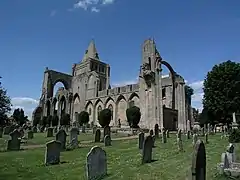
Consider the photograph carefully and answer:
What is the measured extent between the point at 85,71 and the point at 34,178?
72649 millimetres

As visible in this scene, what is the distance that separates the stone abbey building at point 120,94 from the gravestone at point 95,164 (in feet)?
97.7

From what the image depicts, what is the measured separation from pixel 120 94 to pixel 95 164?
175 feet

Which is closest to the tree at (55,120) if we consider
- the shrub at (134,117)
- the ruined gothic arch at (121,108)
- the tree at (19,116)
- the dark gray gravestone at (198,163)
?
the ruined gothic arch at (121,108)

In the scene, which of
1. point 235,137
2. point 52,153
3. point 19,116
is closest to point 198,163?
point 52,153

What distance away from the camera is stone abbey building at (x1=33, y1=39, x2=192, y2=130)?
39938mm

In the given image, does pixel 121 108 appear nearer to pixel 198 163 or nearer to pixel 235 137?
pixel 235 137

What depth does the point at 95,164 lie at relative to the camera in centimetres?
860

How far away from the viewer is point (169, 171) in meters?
8.73

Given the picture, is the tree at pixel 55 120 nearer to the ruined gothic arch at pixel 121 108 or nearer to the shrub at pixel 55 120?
the shrub at pixel 55 120

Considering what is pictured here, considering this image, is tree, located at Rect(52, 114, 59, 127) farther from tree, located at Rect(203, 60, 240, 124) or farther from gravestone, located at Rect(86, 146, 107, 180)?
gravestone, located at Rect(86, 146, 107, 180)

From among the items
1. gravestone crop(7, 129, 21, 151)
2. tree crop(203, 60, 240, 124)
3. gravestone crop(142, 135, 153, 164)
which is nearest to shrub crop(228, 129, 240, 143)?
gravestone crop(142, 135, 153, 164)

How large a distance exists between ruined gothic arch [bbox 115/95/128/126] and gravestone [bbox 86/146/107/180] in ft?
168

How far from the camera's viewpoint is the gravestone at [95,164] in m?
8.37

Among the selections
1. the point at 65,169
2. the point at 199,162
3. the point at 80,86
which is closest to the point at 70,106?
the point at 80,86
